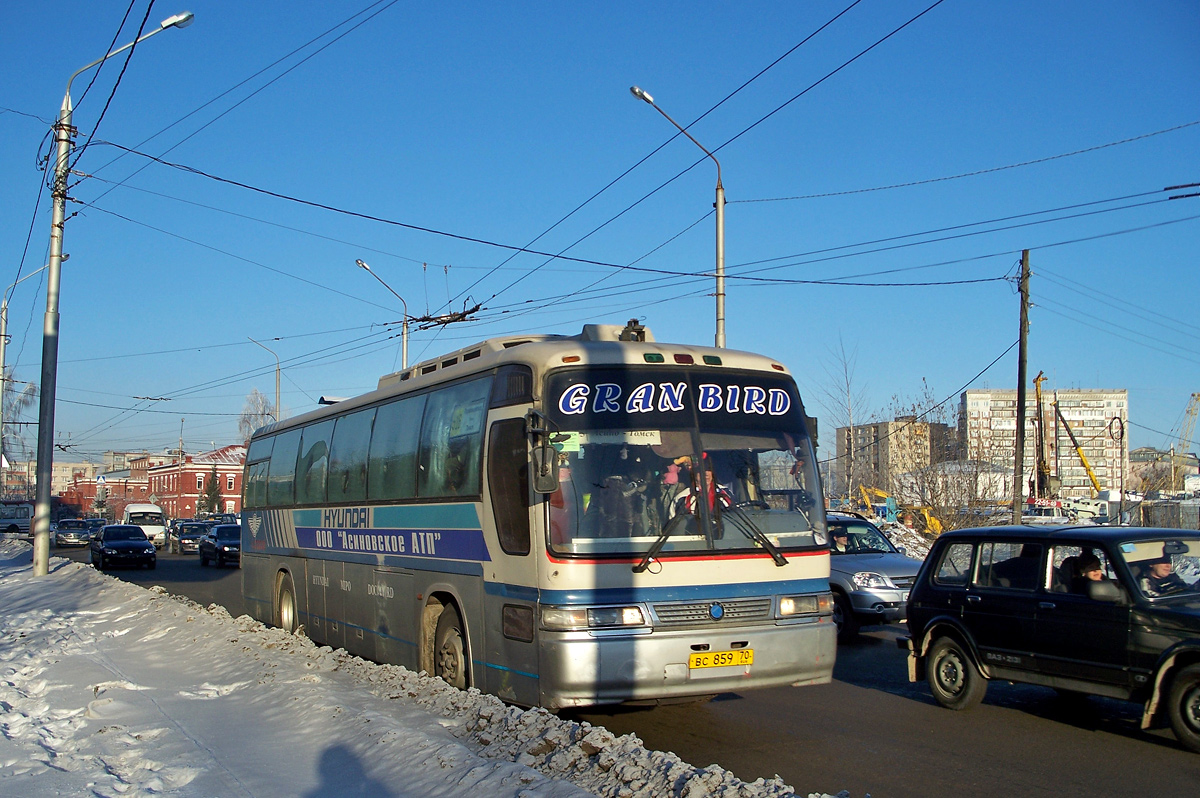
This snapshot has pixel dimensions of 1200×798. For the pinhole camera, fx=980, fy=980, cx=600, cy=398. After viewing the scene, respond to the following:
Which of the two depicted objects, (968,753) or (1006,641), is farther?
(1006,641)

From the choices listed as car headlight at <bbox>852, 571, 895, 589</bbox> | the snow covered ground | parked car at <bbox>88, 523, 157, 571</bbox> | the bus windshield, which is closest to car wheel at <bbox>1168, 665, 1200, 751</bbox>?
the bus windshield

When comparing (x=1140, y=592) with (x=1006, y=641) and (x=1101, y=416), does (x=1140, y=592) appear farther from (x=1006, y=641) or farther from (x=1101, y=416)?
(x=1101, y=416)

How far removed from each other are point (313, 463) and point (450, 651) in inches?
212

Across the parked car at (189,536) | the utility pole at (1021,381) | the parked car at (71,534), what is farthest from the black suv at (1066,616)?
the parked car at (71,534)

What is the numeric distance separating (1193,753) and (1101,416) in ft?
359

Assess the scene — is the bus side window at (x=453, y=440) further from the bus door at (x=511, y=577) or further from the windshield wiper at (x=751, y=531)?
the windshield wiper at (x=751, y=531)

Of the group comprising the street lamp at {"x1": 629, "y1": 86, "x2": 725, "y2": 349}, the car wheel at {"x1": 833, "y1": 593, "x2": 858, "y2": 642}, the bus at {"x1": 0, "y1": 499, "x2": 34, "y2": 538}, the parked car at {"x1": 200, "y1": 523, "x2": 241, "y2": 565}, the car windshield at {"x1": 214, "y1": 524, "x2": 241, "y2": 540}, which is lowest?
the bus at {"x1": 0, "y1": 499, "x2": 34, "y2": 538}

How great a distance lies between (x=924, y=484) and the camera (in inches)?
1123

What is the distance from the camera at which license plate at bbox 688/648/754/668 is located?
7.34 meters

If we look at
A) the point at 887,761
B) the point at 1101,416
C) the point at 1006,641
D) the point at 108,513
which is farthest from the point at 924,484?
the point at 108,513

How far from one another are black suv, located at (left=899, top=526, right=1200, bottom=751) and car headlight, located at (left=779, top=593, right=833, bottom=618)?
1723 mm

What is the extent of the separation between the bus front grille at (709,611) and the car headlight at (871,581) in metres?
6.35

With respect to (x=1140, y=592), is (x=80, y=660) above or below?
below

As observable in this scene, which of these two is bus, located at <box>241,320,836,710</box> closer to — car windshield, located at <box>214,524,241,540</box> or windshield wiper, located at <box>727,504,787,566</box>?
windshield wiper, located at <box>727,504,787,566</box>
